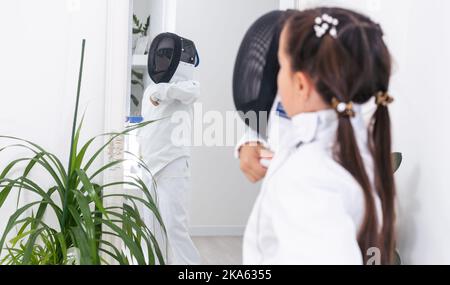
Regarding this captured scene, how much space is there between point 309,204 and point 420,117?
619 mm

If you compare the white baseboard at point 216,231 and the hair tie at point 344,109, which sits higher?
the hair tie at point 344,109

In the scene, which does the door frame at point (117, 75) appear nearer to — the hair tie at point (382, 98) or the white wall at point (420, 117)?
the white wall at point (420, 117)

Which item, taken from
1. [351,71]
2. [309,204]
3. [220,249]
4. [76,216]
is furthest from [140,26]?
[309,204]

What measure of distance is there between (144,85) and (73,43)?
29cm

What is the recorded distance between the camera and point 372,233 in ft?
3.48

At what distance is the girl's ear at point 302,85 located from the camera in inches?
40.9

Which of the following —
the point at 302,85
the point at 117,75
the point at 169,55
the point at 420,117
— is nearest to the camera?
the point at 302,85

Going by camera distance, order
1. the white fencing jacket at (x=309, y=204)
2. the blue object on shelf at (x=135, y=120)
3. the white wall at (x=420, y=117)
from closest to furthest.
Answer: the white fencing jacket at (x=309, y=204)
the white wall at (x=420, y=117)
the blue object on shelf at (x=135, y=120)

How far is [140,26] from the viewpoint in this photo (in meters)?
1.63

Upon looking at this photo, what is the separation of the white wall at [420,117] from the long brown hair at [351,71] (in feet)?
1.12

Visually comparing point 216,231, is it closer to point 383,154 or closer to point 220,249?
point 220,249

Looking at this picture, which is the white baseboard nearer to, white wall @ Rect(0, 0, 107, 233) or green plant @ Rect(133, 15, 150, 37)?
white wall @ Rect(0, 0, 107, 233)

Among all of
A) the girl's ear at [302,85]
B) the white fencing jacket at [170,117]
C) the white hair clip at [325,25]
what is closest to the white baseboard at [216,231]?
the white fencing jacket at [170,117]

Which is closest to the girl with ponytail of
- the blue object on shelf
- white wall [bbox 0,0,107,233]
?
the blue object on shelf
